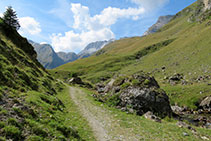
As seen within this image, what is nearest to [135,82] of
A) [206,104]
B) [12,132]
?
[206,104]

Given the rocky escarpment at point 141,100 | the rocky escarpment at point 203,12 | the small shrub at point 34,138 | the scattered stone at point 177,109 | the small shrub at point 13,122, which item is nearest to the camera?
the small shrub at point 34,138

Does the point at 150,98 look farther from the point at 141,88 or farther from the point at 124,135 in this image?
the point at 124,135

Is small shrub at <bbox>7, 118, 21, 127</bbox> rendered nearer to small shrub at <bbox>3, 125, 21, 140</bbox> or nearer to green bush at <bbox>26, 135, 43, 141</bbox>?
small shrub at <bbox>3, 125, 21, 140</bbox>

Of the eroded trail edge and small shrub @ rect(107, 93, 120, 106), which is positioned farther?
small shrub @ rect(107, 93, 120, 106)

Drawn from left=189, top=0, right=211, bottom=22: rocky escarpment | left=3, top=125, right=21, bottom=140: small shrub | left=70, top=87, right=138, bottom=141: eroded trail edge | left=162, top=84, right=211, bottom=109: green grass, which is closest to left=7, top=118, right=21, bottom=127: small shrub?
left=3, top=125, right=21, bottom=140: small shrub

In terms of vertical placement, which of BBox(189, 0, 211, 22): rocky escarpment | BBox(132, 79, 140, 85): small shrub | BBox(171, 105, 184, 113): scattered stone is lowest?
BBox(171, 105, 184, 113): scattered stone

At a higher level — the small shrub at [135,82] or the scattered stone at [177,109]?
the small shrub at [135,82]

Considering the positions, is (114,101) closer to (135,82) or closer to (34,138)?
(135,82)

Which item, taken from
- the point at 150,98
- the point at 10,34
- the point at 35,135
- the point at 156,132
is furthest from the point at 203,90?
the point at 10,34

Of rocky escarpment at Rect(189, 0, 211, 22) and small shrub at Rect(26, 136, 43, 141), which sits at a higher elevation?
rocky escarpment at Rect(189, 0, 211, 22)

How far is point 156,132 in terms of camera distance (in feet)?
40.4

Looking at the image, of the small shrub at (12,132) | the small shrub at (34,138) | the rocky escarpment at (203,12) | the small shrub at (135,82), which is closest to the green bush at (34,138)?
the small shrub at (34,138)

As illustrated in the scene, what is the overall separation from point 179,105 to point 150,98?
17.8 meters

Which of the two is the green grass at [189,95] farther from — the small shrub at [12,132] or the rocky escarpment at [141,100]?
the small shrub at [12,132]
